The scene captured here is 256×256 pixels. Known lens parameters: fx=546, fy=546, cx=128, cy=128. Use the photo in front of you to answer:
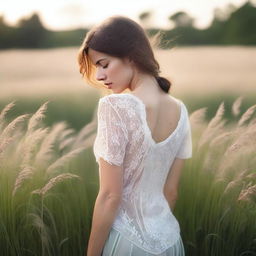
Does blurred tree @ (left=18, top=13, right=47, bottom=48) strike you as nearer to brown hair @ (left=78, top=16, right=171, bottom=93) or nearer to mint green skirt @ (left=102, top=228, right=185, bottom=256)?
brown hair @ (left=78, top=16, right=171, bottom=93)

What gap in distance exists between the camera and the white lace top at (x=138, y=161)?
164cm

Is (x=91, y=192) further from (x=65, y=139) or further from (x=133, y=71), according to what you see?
(x=133, y=71)

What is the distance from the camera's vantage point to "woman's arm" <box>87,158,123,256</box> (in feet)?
5.45

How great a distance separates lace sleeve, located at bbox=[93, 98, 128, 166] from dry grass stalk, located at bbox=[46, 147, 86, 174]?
899mm

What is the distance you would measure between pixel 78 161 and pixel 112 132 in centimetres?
116

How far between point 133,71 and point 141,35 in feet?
0.38

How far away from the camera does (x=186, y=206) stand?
2822 millimetres

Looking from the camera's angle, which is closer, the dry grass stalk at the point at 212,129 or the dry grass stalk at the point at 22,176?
the dry grass stalk at the point at 22,176

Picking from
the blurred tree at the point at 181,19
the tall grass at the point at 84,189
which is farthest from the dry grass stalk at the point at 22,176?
the blurred tree at the point at 181,19

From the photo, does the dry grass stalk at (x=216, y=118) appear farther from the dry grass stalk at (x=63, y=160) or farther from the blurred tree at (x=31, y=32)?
the blurred tree at (x=31, y=32)

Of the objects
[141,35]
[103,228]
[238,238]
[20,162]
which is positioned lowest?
[238,238]

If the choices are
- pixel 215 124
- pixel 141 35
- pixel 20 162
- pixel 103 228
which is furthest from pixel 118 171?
pixel 215 124

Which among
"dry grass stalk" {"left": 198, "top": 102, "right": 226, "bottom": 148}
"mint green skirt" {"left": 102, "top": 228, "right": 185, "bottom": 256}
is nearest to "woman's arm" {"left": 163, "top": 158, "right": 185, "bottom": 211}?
"mint green skirt" {"left": 102, "top": 228, "right": 185, "bottom": 256}

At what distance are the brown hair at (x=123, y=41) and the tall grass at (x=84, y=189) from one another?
931 mm
